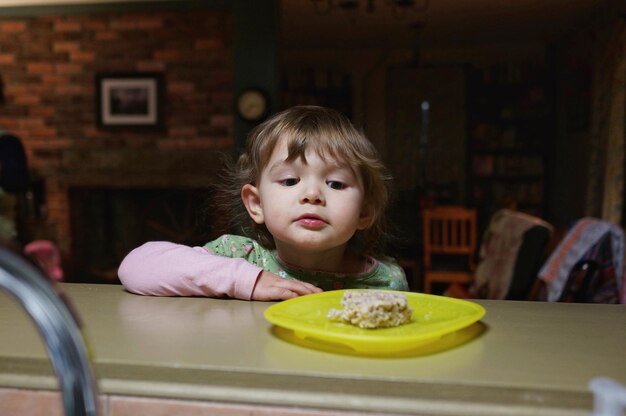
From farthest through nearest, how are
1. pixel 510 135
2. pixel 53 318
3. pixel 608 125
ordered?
pixel 510 135
pixel 608 125
pixel 53 318

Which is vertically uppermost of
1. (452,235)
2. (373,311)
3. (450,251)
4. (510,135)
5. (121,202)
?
(510,135)

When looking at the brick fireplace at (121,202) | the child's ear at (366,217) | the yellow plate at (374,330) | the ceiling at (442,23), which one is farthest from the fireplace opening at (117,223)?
the yellow plate at (374,330)

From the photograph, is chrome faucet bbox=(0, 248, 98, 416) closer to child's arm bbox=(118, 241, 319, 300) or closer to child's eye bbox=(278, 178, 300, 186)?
child's arm bbox=(118, 241, 319, 300)

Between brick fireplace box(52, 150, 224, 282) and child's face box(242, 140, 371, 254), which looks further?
brick fireplace box(52, 150, 224, 282)

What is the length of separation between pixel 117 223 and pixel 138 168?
20.3 inches

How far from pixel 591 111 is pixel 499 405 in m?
Answer: 4.98

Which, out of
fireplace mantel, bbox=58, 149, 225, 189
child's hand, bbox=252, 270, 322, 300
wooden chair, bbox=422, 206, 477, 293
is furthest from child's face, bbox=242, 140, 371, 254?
wooden chair, bbox=422, 206, 477, 293

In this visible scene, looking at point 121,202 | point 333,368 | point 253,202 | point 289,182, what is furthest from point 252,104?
point 333,368

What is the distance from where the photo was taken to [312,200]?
85 cm

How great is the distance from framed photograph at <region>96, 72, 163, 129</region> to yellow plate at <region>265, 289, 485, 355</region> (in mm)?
3629

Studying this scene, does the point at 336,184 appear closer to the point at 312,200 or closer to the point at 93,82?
the point at 312,200

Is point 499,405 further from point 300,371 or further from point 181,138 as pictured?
point 181,138

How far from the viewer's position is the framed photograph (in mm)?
4062

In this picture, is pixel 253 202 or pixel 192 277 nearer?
pixel 192 277
